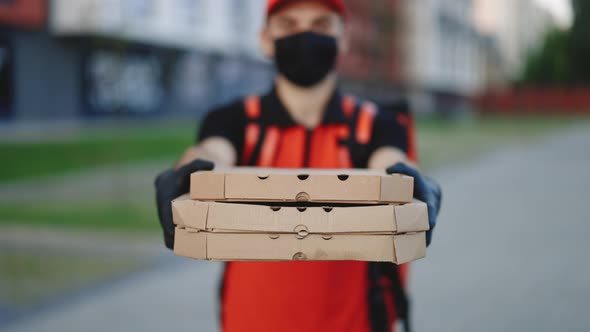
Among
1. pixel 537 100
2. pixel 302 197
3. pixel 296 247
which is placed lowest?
pixel 537 100

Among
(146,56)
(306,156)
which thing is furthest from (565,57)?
(306,156)

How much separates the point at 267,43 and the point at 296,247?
1.03 meters

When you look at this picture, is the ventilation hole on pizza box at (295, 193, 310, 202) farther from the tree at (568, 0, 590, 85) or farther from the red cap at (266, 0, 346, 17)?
the tree at (568, 0, 590, 85)

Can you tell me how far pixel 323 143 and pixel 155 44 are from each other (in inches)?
930

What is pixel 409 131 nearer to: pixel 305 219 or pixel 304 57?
pixel 304 57

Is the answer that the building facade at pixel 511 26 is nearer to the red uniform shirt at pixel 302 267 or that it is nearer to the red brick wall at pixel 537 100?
the red brick wall at pixel 537 100

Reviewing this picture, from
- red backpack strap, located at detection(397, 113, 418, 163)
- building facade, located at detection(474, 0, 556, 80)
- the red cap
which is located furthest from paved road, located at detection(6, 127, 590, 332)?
building facade, located at detection(474, 0, 556, 80)

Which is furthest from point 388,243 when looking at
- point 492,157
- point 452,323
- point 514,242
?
point 492,157

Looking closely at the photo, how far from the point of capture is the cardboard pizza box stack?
1.76m

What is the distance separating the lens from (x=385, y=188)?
5.86 ft

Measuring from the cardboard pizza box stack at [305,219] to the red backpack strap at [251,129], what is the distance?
48 centimetres

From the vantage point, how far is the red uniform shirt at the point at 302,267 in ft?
7.36

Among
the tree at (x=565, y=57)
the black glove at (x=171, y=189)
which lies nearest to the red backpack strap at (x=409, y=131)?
the black glove at (x=171, y=189)

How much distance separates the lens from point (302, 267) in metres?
2.24
